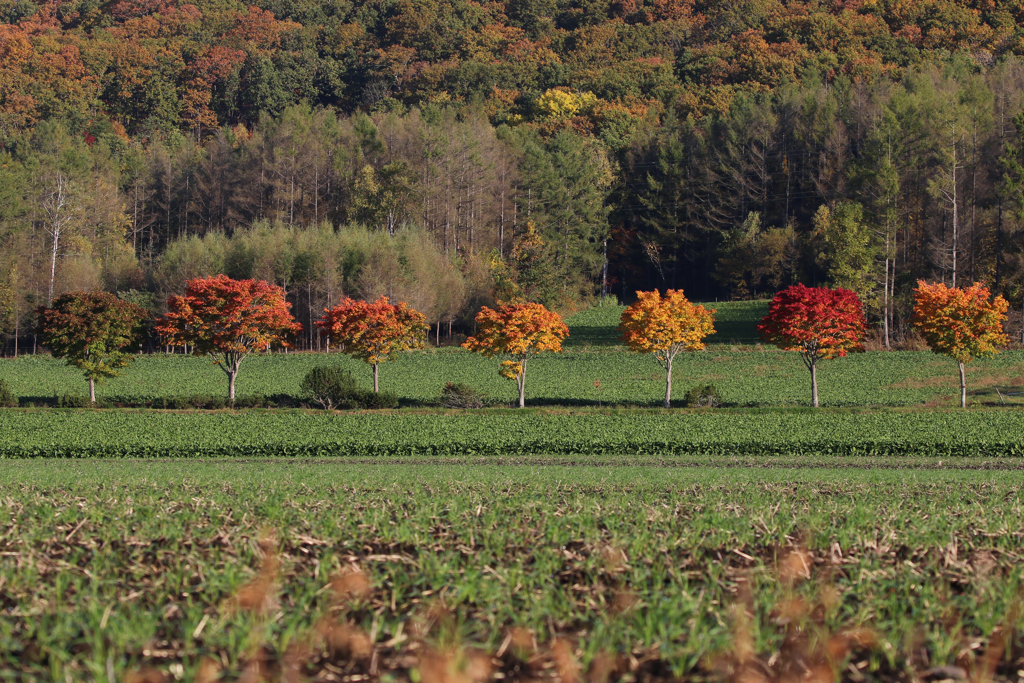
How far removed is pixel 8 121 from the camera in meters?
130

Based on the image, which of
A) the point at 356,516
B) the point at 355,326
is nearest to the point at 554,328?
the point at 355,326

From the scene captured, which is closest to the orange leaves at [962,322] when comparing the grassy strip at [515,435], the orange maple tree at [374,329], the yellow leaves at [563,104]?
the grassy strip at [515,435]

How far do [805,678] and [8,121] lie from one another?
14522 cm

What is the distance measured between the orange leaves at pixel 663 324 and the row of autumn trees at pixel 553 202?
26217 millimetres

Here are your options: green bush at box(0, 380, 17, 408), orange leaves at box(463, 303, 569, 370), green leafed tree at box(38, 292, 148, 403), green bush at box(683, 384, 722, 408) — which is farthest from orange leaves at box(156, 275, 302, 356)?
green bush at box(683, 384, 722, 408)

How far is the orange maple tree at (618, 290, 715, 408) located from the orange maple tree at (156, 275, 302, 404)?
2025 cm

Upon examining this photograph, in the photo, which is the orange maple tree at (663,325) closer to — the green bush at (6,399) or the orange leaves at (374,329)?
the orange leaves at (374,329)

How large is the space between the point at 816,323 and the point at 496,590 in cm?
4842

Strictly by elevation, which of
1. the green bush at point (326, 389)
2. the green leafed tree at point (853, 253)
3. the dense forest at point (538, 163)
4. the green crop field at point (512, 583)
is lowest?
the green bush at point (326, 389)

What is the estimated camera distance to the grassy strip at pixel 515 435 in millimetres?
35125

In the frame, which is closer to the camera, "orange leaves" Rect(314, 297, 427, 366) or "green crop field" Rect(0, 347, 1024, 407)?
"green crop field" Rect(0, 347, 1024, 407)

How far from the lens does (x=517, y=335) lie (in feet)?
184

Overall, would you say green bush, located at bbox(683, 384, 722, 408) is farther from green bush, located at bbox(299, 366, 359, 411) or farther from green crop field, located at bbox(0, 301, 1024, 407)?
green bush, located at bbox(299, 366, 359, 411)

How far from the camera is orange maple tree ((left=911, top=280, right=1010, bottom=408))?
52.2m
